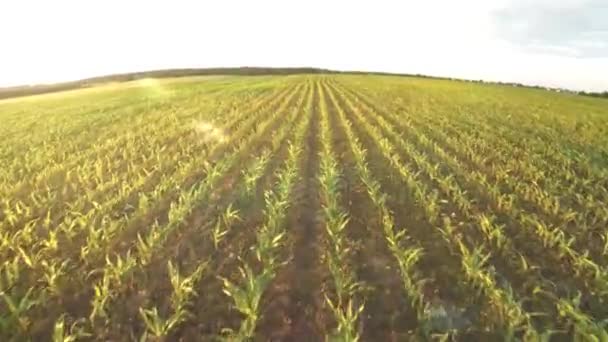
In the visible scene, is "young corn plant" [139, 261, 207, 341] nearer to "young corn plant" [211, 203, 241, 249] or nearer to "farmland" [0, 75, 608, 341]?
"farmland" [0, 75, 608, 341]

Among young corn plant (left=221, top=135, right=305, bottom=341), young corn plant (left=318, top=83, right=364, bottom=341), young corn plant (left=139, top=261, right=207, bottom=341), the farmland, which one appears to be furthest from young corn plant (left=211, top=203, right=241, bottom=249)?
young corn plant (left=318, top=83, right=364, bottom=341)

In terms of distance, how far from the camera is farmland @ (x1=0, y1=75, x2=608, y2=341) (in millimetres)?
5211

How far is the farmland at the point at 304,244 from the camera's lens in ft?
17.1

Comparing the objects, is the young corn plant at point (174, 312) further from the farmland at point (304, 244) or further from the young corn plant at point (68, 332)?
the young corn plant at point (68, 332)

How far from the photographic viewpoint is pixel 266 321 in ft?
17.3

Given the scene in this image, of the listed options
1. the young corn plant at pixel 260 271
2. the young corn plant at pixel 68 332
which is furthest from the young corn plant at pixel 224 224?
the young corn plant at pixel 68 332

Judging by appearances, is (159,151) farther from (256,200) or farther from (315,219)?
(315,219)

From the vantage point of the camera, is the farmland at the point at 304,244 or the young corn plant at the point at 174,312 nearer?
the young corn plant at the point at 174,312

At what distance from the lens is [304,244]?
7293 millimetres

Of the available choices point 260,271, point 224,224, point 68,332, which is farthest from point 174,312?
point 224,224

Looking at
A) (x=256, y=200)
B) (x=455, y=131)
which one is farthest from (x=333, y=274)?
(x=455, y=131)

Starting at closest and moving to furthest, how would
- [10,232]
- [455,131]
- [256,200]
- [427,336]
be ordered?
1. [427,336]
2. [10,232]
3. [256,200]
4. [455,131]

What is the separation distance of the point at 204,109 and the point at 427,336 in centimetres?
2440

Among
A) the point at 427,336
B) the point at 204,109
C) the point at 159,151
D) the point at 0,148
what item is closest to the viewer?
the point at 427,336
